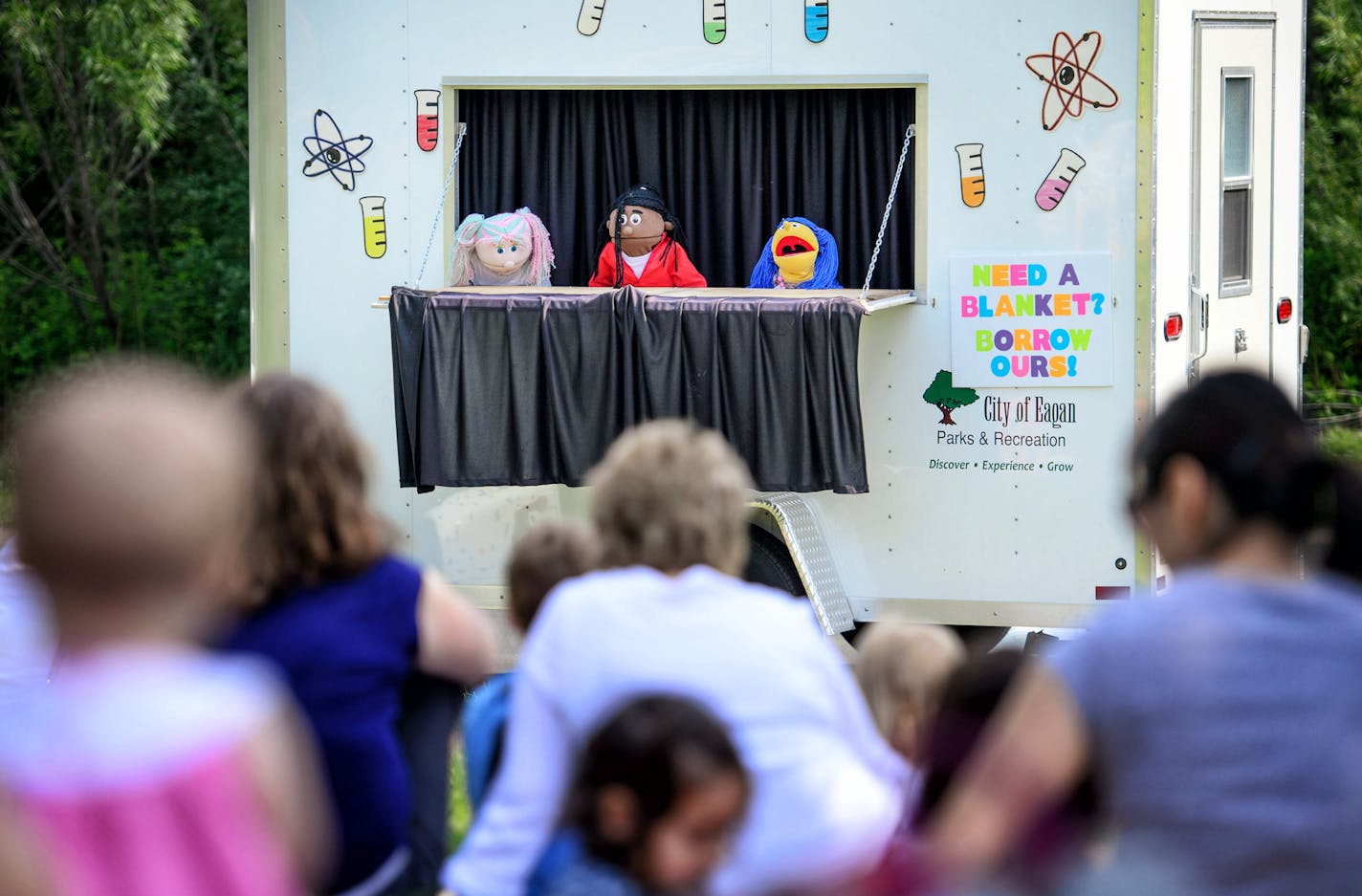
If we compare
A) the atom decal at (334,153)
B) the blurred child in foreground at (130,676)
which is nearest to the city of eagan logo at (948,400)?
the atom decal at (334,153)

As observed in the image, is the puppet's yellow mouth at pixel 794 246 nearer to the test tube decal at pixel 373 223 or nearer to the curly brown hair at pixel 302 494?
the test tube decal at pixel 373 223

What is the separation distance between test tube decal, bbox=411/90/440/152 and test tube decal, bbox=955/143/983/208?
1.94m

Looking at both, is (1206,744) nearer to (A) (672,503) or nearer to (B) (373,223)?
(A) (672,503)

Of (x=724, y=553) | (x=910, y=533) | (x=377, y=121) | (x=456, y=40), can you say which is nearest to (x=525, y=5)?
(x=456, y=40)

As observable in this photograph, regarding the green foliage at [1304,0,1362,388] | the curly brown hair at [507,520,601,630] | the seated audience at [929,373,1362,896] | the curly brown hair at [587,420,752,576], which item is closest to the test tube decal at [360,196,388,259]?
the curly brown hair at [507,520,601,630]

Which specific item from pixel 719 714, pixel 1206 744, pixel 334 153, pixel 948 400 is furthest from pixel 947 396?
pixel 1206 744

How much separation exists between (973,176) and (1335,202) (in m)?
Answer: 10.0

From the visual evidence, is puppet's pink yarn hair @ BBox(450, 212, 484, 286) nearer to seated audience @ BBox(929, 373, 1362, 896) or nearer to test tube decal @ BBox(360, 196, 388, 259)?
test tube decal @ BBox(360, 196, 388, 259)

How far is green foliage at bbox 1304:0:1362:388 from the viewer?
47.3ft

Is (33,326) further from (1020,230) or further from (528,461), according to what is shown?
(1020,230)

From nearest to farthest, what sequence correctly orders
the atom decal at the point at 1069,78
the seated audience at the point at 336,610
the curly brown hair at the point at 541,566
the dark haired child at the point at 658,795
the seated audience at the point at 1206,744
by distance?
1. the seated audience at the point at 1206,744
2. the dark haired child at the point at 658,795
3. the seated audience at the point at 336,610
4. the curly brown hair at the point at 541,566
5. the atom decal at the point at 1069,78

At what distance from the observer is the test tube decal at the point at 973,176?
6.07 meters

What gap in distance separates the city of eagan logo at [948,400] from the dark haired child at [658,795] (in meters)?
4.01

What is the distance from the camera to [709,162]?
7441 millimetres
